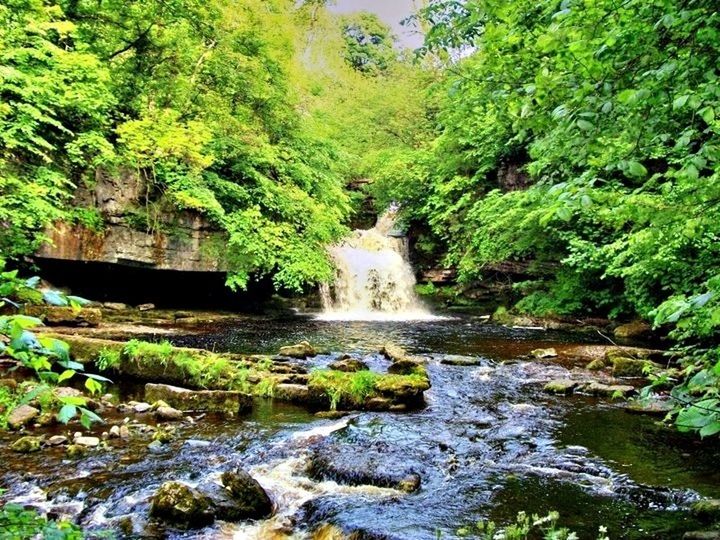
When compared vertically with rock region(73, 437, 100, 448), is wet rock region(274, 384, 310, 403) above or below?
above

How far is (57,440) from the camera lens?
5824mm

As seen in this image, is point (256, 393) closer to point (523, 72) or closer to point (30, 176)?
point (523, 72)

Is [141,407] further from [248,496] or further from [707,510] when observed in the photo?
[707,510]

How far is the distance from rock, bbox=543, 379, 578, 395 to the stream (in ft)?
1.07

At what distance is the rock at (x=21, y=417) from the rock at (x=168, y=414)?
147 cm

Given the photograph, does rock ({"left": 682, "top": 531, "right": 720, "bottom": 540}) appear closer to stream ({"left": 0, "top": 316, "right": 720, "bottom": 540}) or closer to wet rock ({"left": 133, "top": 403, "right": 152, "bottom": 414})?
stream ({"left": 0, "top": 316, "right": 720, "bottom": 540})

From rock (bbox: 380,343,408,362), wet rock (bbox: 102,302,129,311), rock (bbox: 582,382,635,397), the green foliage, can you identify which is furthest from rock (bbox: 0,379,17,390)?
rock (bbox: 582,382,635,397)

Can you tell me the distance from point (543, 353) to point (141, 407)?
9.08m

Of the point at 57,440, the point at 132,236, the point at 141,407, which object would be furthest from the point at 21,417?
the point at 132,236

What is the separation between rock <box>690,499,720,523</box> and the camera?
408 centimetres

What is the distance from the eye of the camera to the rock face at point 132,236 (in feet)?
47.7

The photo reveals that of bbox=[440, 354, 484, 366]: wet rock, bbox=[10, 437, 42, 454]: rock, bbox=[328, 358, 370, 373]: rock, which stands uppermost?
bbox=[328, 358, 370, 373]: rock

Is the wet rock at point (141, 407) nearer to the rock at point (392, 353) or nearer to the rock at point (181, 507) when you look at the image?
the rock at point (181, 507)

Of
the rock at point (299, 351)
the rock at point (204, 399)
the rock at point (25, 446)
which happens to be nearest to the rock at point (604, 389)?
the rock at point (299, 351)
